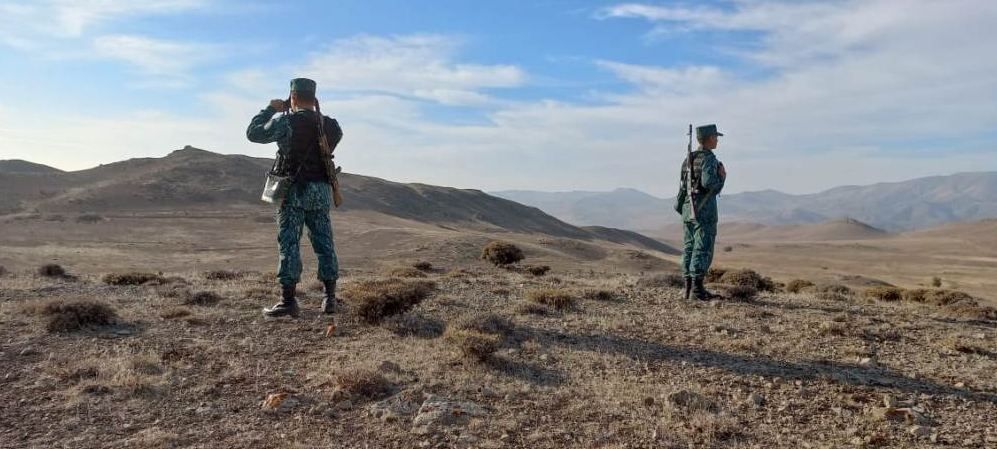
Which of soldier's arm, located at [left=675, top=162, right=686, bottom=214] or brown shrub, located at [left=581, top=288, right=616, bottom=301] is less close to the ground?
soldier's arm, located at [left=675, top=162, right=686, bottom=214]

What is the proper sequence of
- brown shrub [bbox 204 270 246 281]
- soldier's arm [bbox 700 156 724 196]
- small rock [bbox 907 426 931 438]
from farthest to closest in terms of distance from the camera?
brown shrub [bbox 204 270 246 281], soldier's arm [bbox 700 156 724 196], small rock [bbox 907 426 931 438]

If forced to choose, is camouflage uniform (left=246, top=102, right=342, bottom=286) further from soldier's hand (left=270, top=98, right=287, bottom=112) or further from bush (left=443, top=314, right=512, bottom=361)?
bush (left=443, top=314, right=512, bottom=361)

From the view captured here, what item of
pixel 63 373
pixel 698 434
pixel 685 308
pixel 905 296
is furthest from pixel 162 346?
pixel 905 296

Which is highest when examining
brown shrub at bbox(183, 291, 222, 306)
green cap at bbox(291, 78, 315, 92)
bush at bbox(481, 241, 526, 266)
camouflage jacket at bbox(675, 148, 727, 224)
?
green cap at bbox(291, 78, 315, 92)

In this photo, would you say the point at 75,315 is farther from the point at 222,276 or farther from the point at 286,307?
the point at 222,276

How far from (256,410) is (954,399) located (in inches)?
203

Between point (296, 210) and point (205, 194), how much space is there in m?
50.1

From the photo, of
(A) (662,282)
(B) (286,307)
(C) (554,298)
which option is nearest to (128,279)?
(B) (286,307)

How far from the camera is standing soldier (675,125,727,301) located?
9.26 metres

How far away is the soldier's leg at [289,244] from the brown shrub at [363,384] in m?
2.57

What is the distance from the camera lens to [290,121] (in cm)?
727

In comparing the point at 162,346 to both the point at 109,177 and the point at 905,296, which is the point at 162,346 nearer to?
the point at 905,296

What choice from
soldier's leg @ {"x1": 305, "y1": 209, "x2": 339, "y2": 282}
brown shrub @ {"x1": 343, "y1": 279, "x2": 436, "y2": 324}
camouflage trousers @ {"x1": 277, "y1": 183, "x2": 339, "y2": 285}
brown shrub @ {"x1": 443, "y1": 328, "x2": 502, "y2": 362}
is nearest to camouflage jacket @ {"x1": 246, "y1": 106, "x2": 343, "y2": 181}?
camouflage trousers @ {"x1": 277, "y1": 183, "x2": 339, "y2": 285}

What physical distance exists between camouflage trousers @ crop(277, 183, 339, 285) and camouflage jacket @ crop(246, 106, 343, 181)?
179mm
